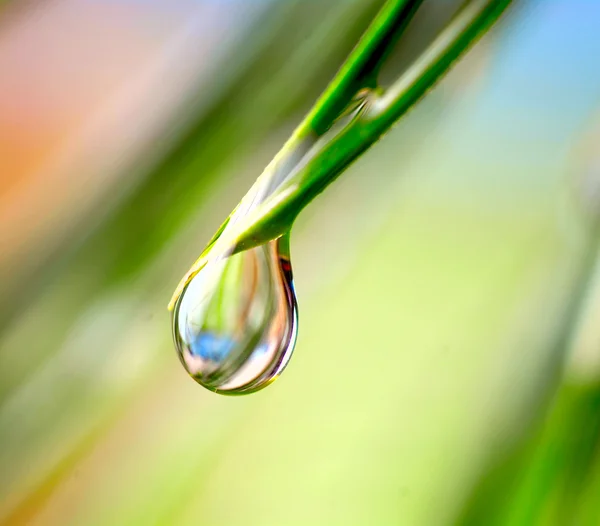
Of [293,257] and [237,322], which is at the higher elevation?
[293,257]

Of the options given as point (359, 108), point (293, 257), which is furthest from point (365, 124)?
point (293, 257)

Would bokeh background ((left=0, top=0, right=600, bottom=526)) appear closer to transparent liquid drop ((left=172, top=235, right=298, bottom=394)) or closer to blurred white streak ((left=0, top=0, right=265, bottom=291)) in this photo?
blurred white streak ((left=0, top=0, right=265, bottom=291))

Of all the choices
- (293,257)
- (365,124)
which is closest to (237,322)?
(365,124)

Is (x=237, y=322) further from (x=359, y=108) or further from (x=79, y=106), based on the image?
(x=79, y=106)

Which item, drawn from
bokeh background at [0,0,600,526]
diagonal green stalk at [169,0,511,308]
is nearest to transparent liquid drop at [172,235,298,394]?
diagonal green stalk at [169,0,511,308]

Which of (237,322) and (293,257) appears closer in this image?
(237,322)

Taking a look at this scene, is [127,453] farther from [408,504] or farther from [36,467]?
[408,504]
